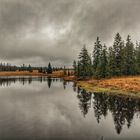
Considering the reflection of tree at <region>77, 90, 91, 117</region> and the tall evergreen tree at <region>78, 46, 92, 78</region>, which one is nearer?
the reflection of tree at <region>77, 90, 91, 117</region>

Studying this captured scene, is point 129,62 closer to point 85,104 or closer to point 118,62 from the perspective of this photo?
Answer: point 118,62

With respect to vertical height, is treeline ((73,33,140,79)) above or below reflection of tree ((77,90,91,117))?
above

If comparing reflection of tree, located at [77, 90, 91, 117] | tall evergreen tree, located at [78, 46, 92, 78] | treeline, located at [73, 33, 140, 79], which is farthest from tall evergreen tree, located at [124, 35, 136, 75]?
reflection of tree, located at [77, 90, 91, 117]

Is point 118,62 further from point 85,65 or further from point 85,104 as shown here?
point 85,104

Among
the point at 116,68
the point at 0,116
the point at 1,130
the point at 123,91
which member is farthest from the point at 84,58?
the point at 1,130

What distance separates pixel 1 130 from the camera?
19234 mm

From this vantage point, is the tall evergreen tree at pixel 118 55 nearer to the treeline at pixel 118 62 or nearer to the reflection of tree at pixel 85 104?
the treeline at pixel 118 62

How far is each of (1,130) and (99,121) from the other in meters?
9.88

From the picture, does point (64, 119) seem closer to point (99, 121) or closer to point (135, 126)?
point (99, 121)

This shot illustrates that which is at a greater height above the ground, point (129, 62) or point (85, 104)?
point (129, 62)

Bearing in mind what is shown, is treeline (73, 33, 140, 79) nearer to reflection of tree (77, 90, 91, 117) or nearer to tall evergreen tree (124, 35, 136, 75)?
tall evergreen tree (124, 35, 136, 75)

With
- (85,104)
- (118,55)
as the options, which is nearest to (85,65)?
(118,55)

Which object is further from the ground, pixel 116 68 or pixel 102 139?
pixel 116 68

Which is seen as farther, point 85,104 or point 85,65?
point 85,65
